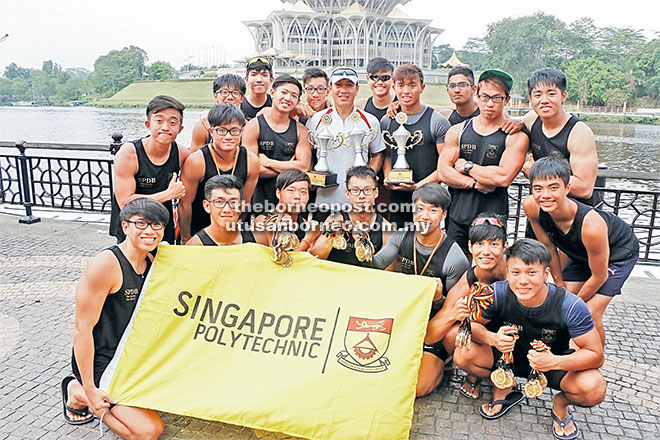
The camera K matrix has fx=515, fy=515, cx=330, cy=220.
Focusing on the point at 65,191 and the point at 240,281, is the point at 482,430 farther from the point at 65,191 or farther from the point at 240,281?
the point at 65,191

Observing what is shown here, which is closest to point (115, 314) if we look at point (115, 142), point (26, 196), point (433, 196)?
point (433, 196)

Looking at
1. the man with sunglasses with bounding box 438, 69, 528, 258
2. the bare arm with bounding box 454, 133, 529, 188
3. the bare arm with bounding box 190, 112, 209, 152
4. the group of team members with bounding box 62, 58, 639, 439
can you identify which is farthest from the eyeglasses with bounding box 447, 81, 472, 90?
the bare arm with bounding box 190, 112, 209, 152

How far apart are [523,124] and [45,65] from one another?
155m

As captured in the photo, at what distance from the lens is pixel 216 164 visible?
14.8 feet

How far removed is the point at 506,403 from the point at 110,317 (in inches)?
110

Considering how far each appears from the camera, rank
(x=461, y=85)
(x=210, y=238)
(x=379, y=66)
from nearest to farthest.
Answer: (x=210, y=238), (x=461, y=85), (x=379, y=66)

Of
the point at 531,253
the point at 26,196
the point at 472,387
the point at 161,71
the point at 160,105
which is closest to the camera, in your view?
the point at 531,253

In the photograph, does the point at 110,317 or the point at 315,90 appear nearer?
the point at 110,317

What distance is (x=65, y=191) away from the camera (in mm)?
16188

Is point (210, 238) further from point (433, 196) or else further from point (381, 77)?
point (381, 77)

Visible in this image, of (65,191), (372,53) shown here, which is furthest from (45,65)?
(65,191)

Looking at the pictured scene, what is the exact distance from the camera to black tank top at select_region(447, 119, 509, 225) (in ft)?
14.6

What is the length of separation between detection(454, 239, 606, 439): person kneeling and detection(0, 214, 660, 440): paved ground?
0.68 feet

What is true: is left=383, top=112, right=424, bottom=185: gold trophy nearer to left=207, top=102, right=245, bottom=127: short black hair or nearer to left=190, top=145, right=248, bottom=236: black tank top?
left=190, top=145, right=248, bottom=236: black tank top
